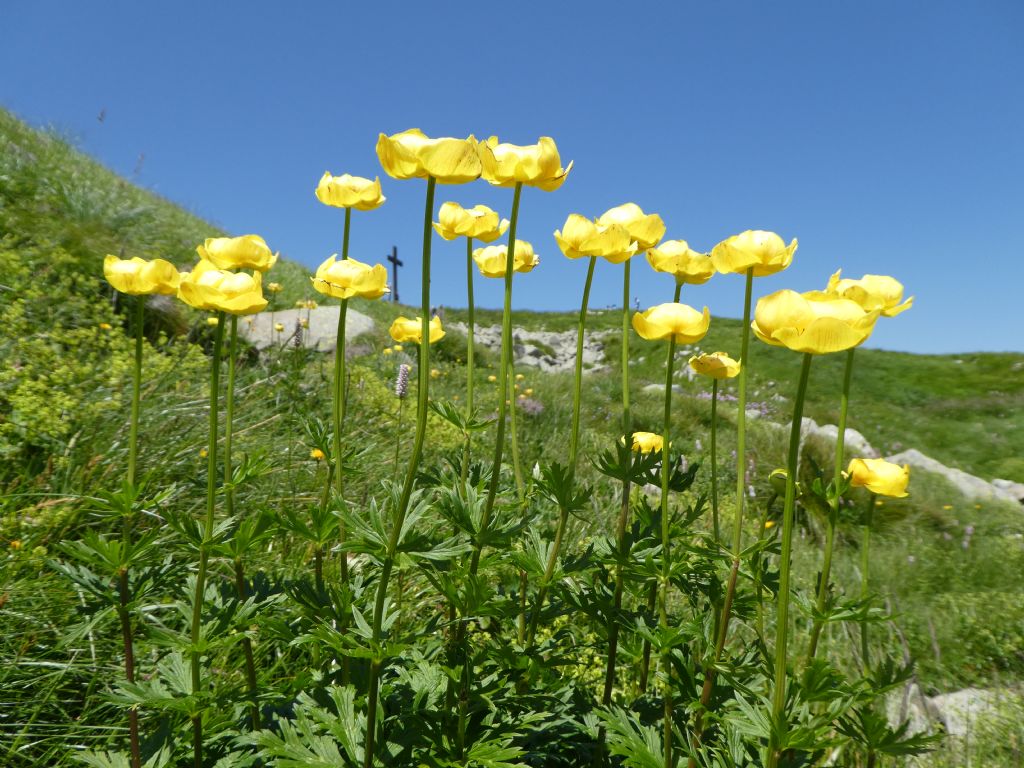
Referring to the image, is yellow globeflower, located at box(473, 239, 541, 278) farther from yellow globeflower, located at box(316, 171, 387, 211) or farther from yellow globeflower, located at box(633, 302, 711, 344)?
yellow globeflower, located at box(633, 302, 711, 344)

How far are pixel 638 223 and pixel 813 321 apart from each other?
57 cm

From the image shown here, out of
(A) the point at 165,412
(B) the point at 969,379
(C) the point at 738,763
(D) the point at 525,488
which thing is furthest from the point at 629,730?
(B) the point at 969,379

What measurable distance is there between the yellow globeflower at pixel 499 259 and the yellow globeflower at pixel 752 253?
0.68 metres

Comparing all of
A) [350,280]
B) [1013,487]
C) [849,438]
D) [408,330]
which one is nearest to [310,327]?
[408,330]

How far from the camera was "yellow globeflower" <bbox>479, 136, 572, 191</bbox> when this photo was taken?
1284 mm

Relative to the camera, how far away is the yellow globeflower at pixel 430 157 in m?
1.07

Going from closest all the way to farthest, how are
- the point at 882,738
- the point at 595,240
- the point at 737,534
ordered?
the point at 737,534, the point at 882,738, the point at 595,240

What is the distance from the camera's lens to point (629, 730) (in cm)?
128

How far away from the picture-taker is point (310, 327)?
656cm

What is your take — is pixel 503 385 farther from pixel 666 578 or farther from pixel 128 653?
pixel 128 653

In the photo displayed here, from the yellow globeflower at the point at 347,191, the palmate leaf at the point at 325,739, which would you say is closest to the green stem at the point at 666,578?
the palmate leaf at the point at 325,739

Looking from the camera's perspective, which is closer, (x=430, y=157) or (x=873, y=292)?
(x=430, y=157)

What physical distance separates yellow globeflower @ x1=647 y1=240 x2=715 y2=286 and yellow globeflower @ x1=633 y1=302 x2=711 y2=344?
196 millimetres

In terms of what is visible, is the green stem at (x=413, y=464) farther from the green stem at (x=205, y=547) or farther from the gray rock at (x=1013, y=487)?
the gray rock at (x=1013, y=487)
